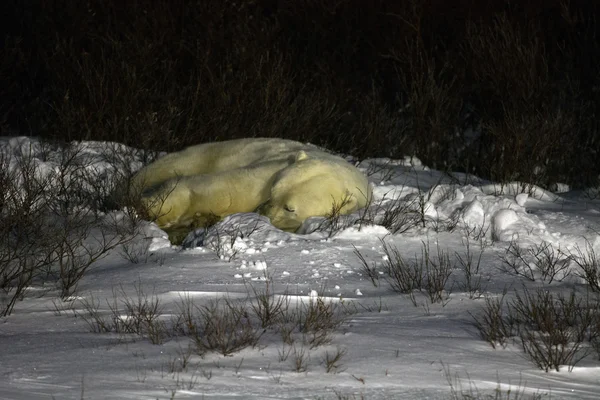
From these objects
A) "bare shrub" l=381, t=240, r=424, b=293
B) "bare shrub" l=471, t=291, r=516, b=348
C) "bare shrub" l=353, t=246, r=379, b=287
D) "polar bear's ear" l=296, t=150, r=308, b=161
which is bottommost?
"bare shrub" l=353, t=246, r=379, b=287

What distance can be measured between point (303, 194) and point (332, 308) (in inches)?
73.2

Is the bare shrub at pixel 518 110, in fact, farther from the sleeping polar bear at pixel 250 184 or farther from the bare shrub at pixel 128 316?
the bare shrub at pixel 128 316

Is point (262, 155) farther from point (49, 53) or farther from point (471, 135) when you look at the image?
point (49, 53)

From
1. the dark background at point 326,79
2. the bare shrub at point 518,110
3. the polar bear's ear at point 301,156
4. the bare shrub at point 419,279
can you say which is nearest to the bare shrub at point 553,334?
the bare shrub at point 419,279

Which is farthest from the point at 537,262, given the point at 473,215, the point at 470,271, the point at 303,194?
the point at 303,194

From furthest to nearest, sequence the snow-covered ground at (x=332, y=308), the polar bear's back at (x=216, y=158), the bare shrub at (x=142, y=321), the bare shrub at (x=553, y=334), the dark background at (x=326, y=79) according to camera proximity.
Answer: the dark background at (x=326, y=79), the polar bear's back at (x=216, y=158), the bare shrub at (x=142, y=321), the bare shrub at (x=553, y=334), the snow-covered ground at (x=332, y=308)

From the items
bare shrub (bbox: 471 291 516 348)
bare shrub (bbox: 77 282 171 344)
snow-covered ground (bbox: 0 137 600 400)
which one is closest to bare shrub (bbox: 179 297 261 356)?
snow-covered ground (bbox: 0 137 600 400)

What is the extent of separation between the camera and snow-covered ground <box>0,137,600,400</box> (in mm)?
3393

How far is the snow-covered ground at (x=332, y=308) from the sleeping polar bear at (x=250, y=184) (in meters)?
0.19

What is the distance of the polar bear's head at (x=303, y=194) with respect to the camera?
6.27m

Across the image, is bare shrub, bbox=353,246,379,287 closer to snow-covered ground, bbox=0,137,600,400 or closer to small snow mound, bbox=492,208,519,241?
snow-covered ground, bbox=0,137,600,400

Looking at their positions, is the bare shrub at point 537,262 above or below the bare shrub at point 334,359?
below

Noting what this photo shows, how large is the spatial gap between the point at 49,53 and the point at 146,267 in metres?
7.78

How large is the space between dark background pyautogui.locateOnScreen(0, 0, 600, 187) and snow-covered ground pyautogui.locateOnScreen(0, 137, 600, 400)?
1.59 meters
